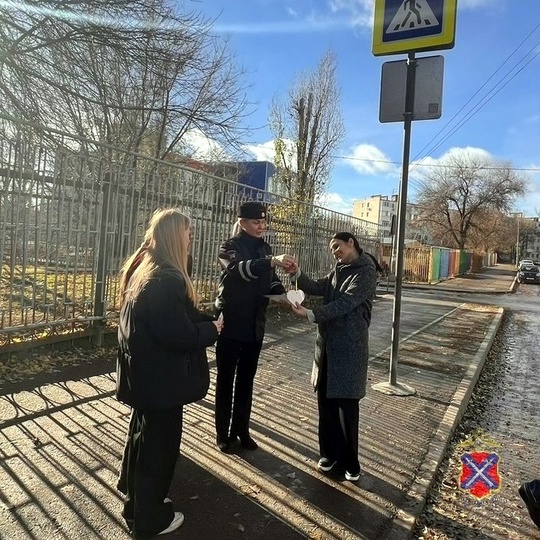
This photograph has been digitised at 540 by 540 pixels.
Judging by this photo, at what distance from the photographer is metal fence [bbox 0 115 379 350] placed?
179 inches

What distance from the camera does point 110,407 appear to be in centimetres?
404

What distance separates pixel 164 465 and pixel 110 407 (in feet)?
6.09

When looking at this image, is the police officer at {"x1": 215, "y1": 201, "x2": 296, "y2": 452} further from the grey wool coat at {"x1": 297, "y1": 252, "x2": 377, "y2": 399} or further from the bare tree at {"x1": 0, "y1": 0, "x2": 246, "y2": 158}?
the bare tree at {"x1": 0, "y1": 0, "x2": 246, "y2": 158}

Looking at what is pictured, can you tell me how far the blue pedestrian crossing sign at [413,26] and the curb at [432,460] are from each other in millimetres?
3754

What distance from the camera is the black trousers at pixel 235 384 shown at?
135 inches

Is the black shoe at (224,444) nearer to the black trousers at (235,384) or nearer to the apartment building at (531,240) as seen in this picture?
the black trousers at (235,384)

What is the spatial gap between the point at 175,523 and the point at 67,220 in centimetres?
361

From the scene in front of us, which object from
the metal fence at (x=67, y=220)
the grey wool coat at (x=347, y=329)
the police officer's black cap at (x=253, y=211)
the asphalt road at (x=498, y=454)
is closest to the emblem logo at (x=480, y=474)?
the asphalt road at (x=498, y=454)

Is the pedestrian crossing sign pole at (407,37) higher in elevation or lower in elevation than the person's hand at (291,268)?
higher

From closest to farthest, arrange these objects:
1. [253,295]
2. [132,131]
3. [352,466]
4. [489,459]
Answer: [352,466] < [253,295] < [489,459] < [132,131]

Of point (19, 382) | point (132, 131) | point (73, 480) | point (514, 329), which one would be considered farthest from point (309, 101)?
point (73, 480)

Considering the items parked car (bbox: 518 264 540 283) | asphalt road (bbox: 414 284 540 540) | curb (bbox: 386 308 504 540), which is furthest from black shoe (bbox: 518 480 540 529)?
parked car (bbox: 518 264 540 283)

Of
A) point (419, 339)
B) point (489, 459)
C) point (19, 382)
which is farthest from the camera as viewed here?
point (419, 339)

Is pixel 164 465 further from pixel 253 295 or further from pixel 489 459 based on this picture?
pixel 489 459
